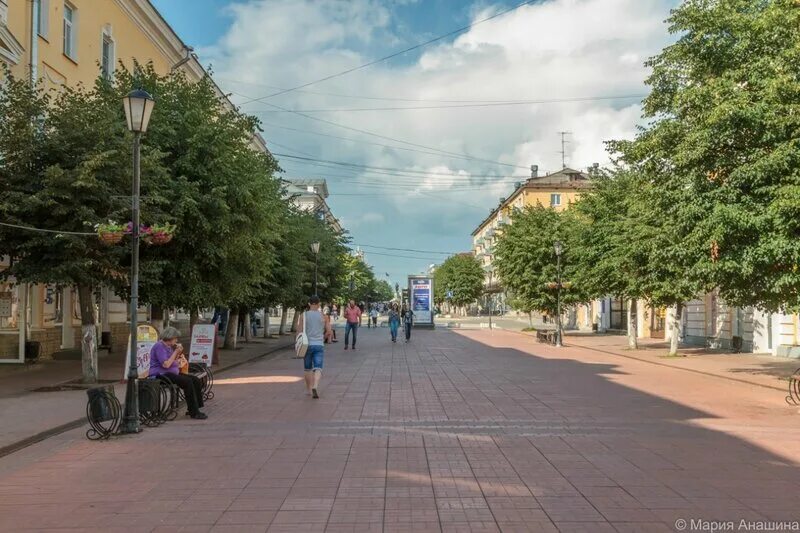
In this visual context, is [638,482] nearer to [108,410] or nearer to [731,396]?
[108,410]

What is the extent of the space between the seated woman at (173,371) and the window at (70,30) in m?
15.1

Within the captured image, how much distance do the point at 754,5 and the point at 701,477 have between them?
479 inches

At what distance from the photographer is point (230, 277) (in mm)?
17703

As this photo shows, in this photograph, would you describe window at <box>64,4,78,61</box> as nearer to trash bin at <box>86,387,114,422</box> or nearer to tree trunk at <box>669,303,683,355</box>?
trash bin at <box>86,387,114,422</box>

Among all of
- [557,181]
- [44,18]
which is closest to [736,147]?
[44,18]

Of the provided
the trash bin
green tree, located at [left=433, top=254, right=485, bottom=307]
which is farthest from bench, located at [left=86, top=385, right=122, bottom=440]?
green tree, located at [left=433, top=254, right=485, bottom=307]

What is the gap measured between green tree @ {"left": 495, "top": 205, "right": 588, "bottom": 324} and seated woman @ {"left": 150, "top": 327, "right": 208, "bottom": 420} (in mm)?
28669

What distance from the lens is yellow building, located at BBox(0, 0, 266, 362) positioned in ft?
61.4

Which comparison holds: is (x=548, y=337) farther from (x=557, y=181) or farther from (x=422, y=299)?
(x=557, y=181)

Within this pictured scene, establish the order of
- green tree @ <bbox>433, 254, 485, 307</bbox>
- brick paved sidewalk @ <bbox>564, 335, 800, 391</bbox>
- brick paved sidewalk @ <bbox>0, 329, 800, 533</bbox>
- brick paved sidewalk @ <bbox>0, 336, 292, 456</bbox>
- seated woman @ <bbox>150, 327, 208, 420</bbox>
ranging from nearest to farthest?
brick paved sidewalk @ <bbox>0, 329, 800, 533</bbox> < brick paved sidewalk @ <bbox>0, 336, 292, 456</bbox> < seated woman @ <bbox>150, 327, 208, 420</bbox> < brick paved sidewalk @ <bbox>564, 335, 800, 391</bbox> < green tree @ <bbox>433, 254, 485, 307</bbox>

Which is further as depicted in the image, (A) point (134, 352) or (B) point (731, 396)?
(B) point (731, 396)

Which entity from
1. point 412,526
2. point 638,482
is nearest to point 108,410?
point 412,526

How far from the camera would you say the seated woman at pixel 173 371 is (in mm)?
10531

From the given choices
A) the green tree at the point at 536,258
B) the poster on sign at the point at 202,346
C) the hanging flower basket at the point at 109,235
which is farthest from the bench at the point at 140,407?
the green tree at the point at 536,258
